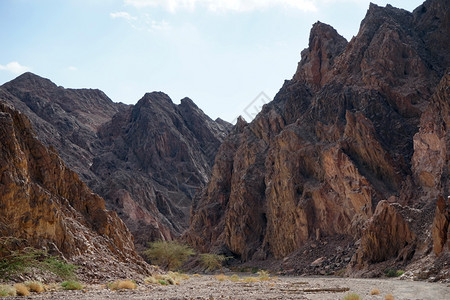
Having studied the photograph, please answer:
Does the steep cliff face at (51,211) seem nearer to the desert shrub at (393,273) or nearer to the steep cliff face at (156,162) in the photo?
the desert shrub at (393,273)

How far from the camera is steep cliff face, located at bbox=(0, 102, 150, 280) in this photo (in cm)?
2389

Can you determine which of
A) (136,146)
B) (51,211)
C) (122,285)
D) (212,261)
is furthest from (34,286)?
(136,146)

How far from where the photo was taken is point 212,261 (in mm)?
73875

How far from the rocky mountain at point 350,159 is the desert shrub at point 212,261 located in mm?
4260

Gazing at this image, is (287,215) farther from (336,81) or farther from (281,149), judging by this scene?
(336,81)

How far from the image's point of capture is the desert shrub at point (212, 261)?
7356cm

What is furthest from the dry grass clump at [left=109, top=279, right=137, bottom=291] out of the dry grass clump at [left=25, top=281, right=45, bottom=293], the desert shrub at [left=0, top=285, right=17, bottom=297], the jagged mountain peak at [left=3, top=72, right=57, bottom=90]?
the jagged mountain peak at [left=3, top=72, right=57, bottom=90]

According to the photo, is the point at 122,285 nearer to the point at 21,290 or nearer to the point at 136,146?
the point at 21,290

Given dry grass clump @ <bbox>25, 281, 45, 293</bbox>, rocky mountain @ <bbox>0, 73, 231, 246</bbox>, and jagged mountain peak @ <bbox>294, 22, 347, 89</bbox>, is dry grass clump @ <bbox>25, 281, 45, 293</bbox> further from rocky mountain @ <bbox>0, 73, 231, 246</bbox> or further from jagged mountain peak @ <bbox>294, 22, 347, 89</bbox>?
rocky mountain @ <bbox>0, 73, 231, 246</bbox>

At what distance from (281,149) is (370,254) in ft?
104

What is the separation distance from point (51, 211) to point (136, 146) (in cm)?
12604

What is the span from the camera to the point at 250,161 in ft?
282

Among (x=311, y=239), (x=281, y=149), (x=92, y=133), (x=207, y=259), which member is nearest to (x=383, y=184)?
(x=311, y=239)

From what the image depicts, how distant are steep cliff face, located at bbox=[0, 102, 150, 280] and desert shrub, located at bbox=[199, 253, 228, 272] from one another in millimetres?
37353
